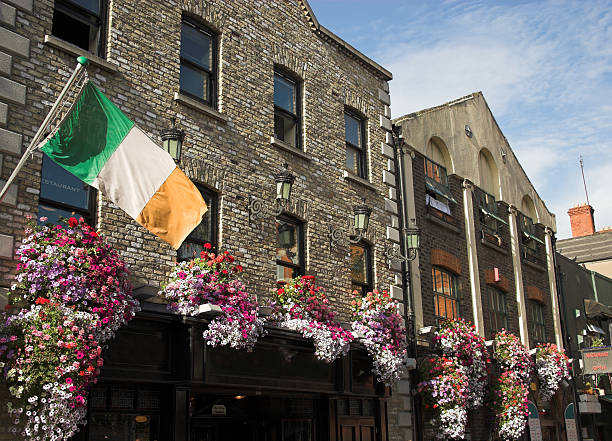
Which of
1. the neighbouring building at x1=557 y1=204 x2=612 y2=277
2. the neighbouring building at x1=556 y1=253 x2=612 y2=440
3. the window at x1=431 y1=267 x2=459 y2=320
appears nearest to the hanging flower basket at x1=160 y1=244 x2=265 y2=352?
the window at x1=431 y1=267 x2=459 y2=320

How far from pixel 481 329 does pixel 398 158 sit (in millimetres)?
5372

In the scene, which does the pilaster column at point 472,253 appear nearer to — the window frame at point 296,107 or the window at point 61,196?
the window frame at point 296,107

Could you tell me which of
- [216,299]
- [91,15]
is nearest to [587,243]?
[216,299]

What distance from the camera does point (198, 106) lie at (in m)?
11.7

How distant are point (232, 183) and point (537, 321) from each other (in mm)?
14500

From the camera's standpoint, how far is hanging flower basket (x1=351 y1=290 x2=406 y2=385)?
44.5 ft

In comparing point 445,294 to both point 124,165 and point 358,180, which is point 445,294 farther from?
point 124,165

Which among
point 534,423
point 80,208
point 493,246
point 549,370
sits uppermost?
point 493,246

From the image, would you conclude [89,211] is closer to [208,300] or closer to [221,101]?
[208,300]

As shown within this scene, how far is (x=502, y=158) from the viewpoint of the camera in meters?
23.5

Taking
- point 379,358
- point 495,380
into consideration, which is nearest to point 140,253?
point 379,358

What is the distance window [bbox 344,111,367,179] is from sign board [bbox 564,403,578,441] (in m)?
11.6

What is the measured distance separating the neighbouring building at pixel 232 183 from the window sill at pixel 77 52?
25 millimetres

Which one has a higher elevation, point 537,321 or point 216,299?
point 537,321
